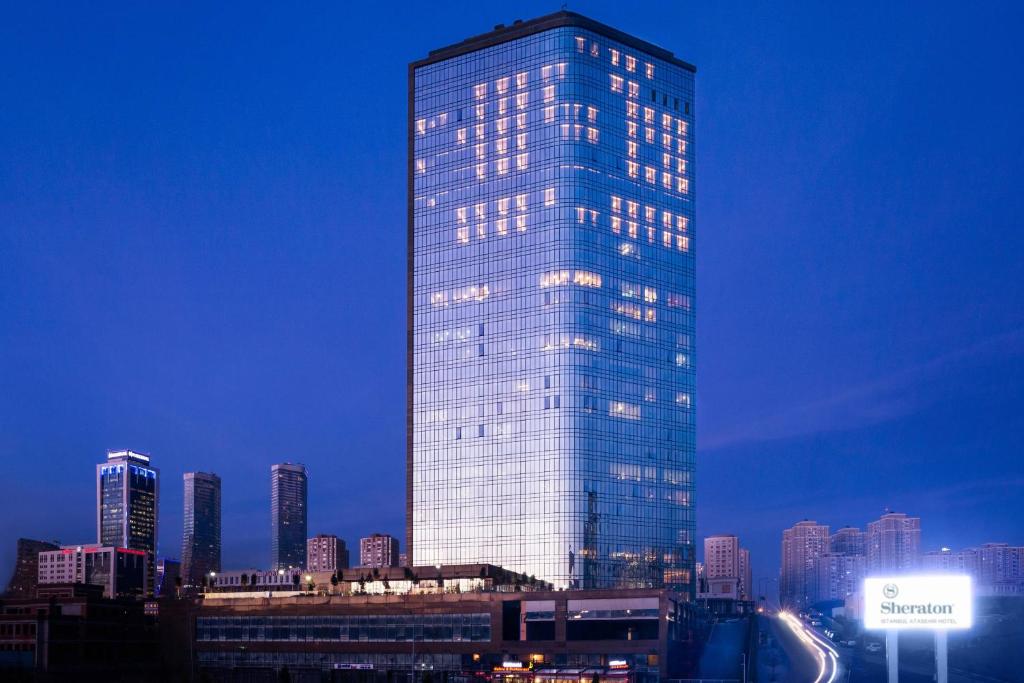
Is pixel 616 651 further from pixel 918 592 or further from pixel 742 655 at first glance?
pixel 918 592

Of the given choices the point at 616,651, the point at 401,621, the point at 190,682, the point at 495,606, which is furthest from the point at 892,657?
the point at 190,682

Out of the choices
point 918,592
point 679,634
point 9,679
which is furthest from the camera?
point 679,634

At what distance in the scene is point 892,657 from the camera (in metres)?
92.2

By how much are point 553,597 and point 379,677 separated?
31.5m

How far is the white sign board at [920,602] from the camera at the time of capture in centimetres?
8706

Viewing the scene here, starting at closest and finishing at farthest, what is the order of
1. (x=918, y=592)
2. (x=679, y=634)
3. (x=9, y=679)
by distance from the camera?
1. (x=918, y=592)
2. (x=9, y=679)
3. (x=679, y=634)

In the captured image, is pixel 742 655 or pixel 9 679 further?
pixel 742 655

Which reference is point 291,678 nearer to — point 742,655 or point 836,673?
point 742,655

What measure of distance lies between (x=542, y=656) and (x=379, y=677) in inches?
1094

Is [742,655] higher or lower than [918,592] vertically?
lower

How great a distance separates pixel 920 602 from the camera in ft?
291

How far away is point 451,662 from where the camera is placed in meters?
193

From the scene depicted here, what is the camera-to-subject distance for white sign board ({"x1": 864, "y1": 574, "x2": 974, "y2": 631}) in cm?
8706

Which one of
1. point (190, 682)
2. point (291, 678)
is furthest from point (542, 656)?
point (190, 682)
